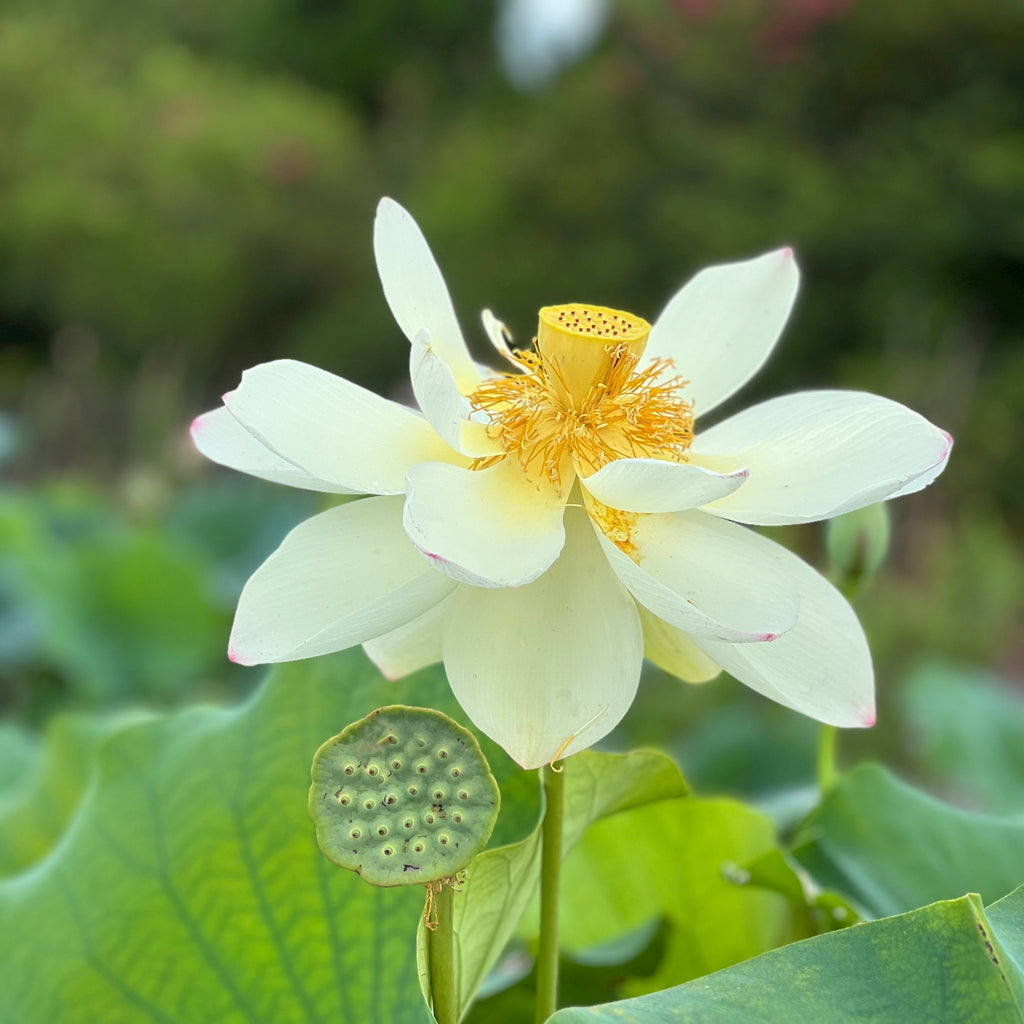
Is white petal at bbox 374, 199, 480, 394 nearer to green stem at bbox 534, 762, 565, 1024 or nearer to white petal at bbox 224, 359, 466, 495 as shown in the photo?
white petal at bbox 224, 359, 466, 495

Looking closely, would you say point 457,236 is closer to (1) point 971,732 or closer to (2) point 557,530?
(1) point 971,732

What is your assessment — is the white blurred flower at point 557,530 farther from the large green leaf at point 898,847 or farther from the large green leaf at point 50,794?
the large green leaf at point 50,794

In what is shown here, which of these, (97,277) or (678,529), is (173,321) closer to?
(97,277)

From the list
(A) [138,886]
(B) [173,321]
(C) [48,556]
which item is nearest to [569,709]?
(A) [138,886]

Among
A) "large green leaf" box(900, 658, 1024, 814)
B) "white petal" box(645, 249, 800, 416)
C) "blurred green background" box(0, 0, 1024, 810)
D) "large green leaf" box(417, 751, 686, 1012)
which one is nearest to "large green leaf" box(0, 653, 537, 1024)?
"large green leaf" box(417, 751, 686, 1012)

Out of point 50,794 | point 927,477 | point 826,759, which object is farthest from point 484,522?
point 50,794
